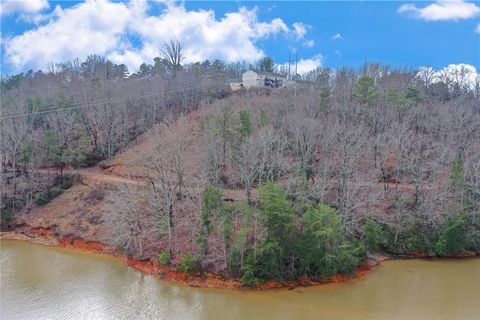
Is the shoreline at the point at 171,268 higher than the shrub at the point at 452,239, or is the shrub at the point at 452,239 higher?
the shrub at the point at 452,239

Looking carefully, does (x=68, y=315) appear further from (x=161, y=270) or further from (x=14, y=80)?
(x=14, y=80)

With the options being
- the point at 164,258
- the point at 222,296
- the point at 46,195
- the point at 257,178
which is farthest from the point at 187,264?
the point at 46,195

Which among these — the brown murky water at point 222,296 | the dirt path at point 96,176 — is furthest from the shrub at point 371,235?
the dirt path at point 96,176

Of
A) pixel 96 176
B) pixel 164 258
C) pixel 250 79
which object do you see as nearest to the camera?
pixel 164 258

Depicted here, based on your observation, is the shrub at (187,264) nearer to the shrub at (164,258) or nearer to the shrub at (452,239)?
the shrub at (164,258)

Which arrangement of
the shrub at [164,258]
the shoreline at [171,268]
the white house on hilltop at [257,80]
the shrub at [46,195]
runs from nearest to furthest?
1. the shoreline at [171,268]
2. the shrub at [164,258]
3. the shrub at [46,195]
4. the white house on hilltop at [257,80]

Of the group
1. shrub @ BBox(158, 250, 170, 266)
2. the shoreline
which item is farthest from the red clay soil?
shrub @ BBox(158, 250, 170, 266)

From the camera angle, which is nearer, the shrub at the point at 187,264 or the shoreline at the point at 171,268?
the shoreline at the point at 171,268

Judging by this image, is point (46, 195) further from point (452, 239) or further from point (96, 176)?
point (452, 239)
